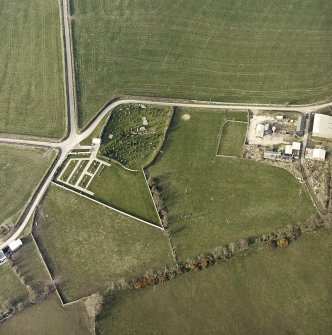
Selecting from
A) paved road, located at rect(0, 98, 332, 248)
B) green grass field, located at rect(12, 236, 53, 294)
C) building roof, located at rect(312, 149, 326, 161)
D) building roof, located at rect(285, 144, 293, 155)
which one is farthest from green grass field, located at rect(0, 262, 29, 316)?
building roof, located at rect(312, 149, 326, 161)

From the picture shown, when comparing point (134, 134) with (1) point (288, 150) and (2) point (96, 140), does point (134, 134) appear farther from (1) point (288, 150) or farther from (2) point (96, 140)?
(1) point (288, 150)

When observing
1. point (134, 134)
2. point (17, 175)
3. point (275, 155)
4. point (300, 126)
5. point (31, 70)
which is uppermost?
point (31, 70)

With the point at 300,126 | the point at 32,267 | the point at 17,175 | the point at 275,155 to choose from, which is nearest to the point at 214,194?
the point at 275,155

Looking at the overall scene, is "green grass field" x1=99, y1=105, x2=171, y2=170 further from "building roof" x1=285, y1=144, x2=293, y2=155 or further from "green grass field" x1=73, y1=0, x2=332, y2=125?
"building roof" x1=285, y1=144, x2=293, y2=155

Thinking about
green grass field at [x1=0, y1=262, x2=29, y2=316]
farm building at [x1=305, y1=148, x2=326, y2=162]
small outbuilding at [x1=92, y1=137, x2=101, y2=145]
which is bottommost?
green grass field at [x1=0, y1=262, x2=29, y2=316]

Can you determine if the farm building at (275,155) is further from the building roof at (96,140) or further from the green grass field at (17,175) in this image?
the green grass field at (17,175)

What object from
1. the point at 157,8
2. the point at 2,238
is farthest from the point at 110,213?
the point at 157,8

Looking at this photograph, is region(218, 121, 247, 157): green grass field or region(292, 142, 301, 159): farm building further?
region(218, 121, 247, 157): green grass field

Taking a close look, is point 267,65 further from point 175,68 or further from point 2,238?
point 2,238
